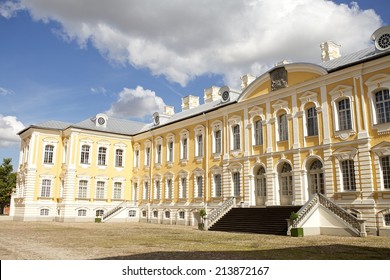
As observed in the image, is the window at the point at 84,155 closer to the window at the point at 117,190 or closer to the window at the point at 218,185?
the window at the point at 117,190

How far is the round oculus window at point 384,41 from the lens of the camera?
766 inches

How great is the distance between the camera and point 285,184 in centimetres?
2362

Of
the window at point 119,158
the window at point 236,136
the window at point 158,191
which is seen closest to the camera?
the window at point 236,136

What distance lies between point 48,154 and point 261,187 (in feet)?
70.5

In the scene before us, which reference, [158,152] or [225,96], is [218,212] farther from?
[158,152]

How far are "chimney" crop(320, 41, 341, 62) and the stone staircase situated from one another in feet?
38.4

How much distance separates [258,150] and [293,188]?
3.88 metres

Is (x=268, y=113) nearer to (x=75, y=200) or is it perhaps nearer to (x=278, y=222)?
(x=278, y=222)

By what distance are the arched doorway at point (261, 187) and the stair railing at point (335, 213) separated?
584 centimetres

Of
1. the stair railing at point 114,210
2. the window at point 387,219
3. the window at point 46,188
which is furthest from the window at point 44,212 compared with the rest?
the window at point 387,219

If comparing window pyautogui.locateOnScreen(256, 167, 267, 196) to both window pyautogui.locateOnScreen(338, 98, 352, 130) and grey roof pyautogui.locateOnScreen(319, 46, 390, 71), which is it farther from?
grey roof pyautogui.locateOnScreen(319, 46, 390, 71)

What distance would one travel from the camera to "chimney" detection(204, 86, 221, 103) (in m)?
34.7

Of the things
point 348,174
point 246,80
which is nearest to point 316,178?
point 348,174

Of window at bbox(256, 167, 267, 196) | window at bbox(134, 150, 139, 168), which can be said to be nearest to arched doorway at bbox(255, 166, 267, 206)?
window at bbox(256, 167, 267, 196)
